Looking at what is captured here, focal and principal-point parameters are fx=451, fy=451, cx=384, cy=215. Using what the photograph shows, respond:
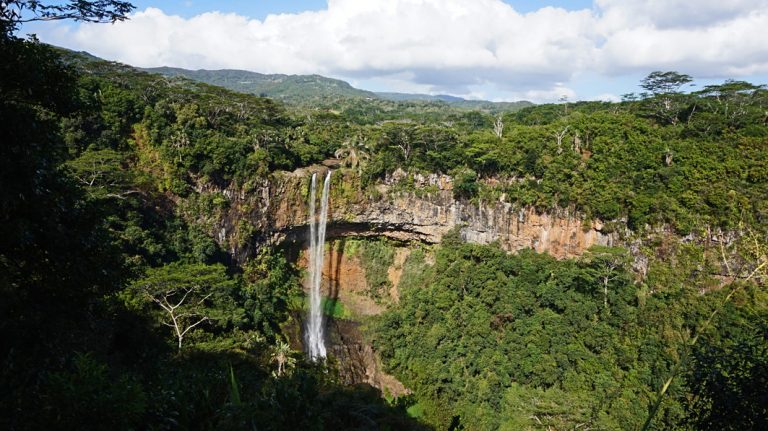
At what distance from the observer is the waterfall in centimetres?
2572

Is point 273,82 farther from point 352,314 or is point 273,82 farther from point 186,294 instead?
point 186,294

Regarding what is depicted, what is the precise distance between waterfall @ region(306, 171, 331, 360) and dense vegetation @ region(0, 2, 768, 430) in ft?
3.60

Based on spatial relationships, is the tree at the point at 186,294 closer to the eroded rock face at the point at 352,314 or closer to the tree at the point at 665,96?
the eroded rock face at the point at 352,314

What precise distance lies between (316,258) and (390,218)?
522cm

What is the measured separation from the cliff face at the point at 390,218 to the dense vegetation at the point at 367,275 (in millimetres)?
832

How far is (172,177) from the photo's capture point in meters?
23.8

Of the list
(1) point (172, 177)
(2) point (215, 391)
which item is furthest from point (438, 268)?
(2) point (215, 391)

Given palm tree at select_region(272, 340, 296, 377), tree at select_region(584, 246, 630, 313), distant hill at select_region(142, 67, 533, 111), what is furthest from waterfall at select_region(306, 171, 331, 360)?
distant hill at select_region(142, 67, 533, 111)

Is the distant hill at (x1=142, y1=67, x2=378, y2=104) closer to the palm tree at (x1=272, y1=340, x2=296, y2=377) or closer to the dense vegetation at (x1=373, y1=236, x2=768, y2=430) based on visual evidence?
the dense vegetation at (x1=373, y1=236, x2=768, y2=430)

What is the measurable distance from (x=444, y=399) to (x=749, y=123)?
20.8m

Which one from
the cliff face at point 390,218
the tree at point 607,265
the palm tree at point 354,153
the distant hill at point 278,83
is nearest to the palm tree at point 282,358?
the cliff face at point 390,218

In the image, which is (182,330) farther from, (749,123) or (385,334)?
(749,123)

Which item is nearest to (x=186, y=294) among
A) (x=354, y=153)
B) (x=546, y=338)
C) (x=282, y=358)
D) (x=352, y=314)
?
(x=282, y=358)

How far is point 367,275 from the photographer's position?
29.1m
